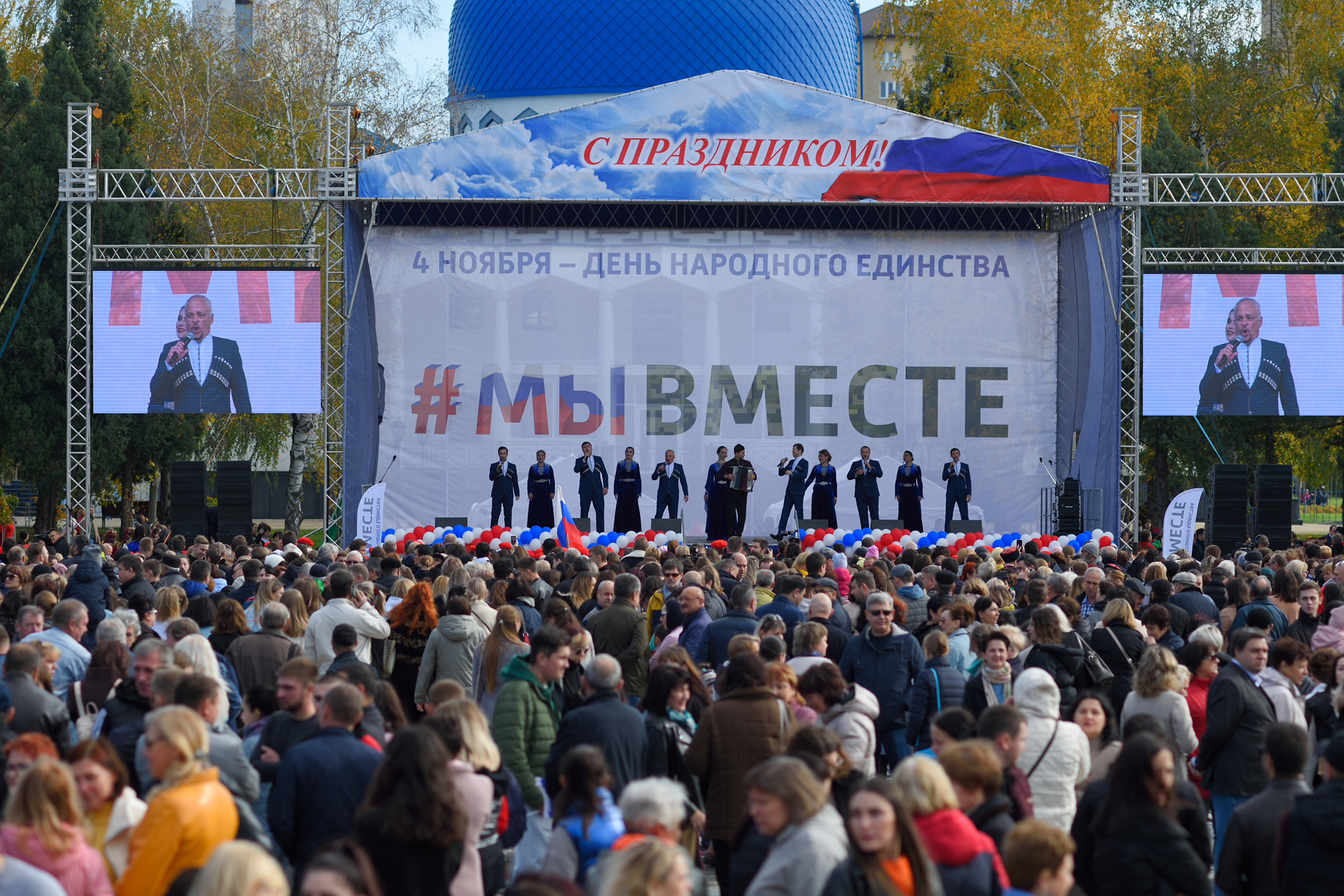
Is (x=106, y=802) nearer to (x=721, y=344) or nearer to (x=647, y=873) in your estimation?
(x=647, y=873)

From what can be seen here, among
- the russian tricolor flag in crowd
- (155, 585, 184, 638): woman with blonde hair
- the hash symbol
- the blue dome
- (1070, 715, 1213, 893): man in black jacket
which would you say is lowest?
(1070, 715, 1213, 893): man in black jacket

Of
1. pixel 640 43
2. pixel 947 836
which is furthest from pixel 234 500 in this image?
pixel 947 836

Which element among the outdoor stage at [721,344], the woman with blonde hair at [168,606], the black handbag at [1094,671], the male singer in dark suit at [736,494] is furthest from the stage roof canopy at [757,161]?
the black handbag at [1094,671]

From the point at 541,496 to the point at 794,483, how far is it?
3.41m

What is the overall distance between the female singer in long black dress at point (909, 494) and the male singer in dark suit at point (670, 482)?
9.53 ft

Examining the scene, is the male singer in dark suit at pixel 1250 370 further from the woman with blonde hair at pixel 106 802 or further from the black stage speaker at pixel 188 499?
the woman with blonde hair at pixel 106 802

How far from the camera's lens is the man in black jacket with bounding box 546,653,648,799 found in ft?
16.8

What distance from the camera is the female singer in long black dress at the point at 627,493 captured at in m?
19.7

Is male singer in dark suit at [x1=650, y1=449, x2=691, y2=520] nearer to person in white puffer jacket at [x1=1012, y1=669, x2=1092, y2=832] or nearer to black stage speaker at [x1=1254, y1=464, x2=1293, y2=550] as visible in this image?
black stage speaker at [x1=1254, y1=464, x2=1293, y2=550]

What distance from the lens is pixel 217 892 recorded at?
10.4 feet

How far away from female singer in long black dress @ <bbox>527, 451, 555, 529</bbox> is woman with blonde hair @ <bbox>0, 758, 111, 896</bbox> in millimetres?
15710

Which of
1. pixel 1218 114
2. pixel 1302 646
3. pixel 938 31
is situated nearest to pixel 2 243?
pixel 938 31


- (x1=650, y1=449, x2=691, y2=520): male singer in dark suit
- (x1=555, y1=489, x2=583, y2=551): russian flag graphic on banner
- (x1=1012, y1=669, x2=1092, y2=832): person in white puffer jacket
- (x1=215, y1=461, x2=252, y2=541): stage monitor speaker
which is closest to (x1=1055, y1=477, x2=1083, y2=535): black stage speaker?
(x1=650, y1=449, x2=691, y2=520): male singer in dark suit

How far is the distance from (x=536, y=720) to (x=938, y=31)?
27.1m
